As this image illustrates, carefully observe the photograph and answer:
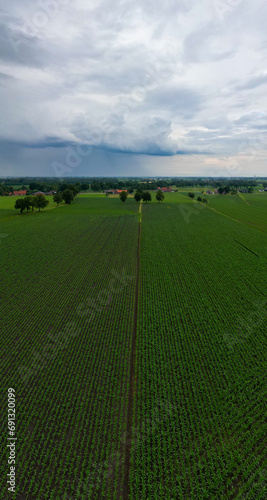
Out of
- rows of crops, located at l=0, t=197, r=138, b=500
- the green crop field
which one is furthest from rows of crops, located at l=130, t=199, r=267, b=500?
rows of crops, located at l=0, t=197, r=138, b=500

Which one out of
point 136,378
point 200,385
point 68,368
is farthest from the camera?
point 68,368

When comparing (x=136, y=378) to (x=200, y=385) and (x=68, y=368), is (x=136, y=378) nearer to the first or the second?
(x=200, y=385)

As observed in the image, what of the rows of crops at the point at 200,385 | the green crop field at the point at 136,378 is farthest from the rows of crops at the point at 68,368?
the rows of crops at the point at 200,385

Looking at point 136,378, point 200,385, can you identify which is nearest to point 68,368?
point 136,378

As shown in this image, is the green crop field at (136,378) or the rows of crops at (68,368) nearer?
the green crop field at (136,378)

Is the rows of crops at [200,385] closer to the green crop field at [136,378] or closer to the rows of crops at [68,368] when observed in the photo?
the green crop field at [136,378]

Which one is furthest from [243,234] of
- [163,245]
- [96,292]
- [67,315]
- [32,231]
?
[32,231]
